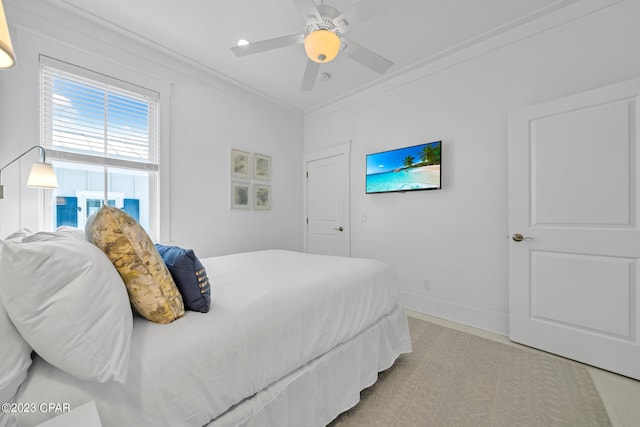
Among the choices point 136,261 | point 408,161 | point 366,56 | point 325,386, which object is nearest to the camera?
point 136,261

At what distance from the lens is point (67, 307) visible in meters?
0.72

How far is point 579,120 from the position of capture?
6.80ft

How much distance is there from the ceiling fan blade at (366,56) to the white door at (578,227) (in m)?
1.29

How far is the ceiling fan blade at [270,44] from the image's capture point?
75.3 inches

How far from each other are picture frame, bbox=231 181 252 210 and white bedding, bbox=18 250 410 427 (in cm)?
175

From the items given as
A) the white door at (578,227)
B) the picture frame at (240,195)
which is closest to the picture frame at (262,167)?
the picture frame at (240,195)

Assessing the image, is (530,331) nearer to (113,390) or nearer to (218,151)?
(113,390)

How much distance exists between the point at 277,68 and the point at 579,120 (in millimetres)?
2889

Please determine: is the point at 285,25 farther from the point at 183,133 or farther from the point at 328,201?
the point at 328,201

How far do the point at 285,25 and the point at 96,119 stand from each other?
1.92 meters

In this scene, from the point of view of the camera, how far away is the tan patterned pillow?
96 centimetres

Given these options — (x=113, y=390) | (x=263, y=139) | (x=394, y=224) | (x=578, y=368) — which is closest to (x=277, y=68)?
(x=263, y=139)

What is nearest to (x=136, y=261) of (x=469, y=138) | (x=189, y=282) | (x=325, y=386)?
(x=189, y=282)

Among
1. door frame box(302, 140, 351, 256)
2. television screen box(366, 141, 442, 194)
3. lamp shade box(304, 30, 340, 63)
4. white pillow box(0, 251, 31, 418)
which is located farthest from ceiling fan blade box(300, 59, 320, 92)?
white pillow box(0, 251, 31, 418)
